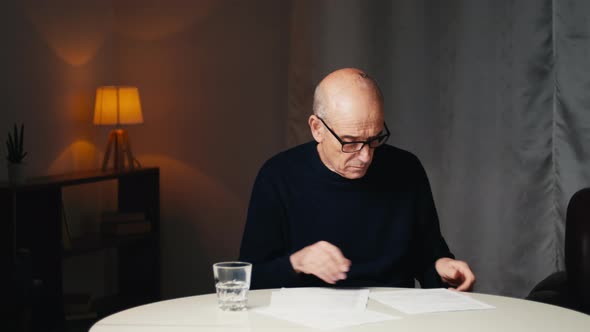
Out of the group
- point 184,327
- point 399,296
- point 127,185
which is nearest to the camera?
point 184,327

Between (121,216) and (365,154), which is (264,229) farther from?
(121,216)

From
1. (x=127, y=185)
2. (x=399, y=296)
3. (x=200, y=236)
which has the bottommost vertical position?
(x=200, y=236)

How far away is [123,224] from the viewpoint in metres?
4.32

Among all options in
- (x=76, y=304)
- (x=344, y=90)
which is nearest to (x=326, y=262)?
(x=344, y=90)

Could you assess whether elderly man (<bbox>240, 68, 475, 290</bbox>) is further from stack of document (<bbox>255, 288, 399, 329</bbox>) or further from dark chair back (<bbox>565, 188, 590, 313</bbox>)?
dark chair back (<bbox>565, 188, 590, 313</bbox>)

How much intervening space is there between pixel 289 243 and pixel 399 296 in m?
0.49

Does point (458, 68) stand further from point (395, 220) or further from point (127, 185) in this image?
point (127, 185)

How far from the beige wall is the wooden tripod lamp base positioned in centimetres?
19

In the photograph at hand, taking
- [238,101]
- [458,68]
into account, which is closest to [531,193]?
[458,68]

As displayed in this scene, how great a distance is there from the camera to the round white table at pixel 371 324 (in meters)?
1.64

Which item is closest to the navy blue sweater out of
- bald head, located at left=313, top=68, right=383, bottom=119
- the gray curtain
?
bald head, located at left=313, top=68, right=383, bottom=119

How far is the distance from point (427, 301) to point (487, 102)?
6.32 ft

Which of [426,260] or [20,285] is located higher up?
[426,260]

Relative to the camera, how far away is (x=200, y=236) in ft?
15.5
